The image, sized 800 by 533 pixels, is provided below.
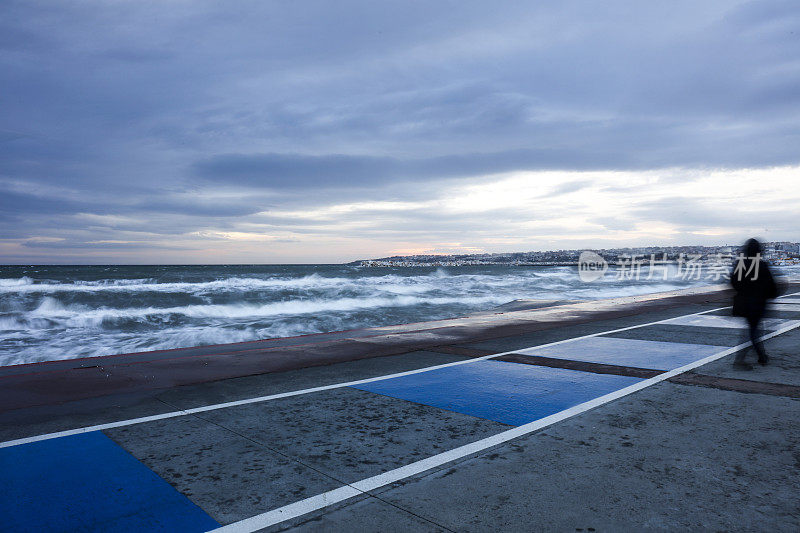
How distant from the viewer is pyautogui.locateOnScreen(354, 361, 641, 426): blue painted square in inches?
198

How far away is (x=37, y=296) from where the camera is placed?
3356cm

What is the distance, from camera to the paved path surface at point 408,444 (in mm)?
2947

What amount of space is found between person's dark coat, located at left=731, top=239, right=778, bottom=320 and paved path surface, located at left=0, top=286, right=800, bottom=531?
81 centimetres

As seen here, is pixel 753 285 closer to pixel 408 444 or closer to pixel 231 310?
pixel 408 444

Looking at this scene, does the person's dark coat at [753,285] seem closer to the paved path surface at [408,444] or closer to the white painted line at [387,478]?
the paved path surface at [408,444]

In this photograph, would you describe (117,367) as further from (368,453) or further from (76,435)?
(368,453)

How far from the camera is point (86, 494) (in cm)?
323

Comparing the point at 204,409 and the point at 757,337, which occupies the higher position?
the point at 757,337

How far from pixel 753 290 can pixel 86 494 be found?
8124 mm

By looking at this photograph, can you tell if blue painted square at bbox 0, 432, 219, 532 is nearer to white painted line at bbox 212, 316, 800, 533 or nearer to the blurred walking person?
white painted line at bbox 212, 316, 800, 533

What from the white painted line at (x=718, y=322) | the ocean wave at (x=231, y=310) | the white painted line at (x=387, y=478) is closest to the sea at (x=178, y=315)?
the ocean wave at (x=231, y=310)

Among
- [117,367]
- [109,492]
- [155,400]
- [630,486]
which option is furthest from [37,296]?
[630,486]

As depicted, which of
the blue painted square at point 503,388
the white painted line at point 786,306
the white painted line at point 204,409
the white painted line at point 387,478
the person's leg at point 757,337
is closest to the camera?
the white painted line at point 387,478

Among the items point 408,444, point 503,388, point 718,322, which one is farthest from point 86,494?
point 718,322
